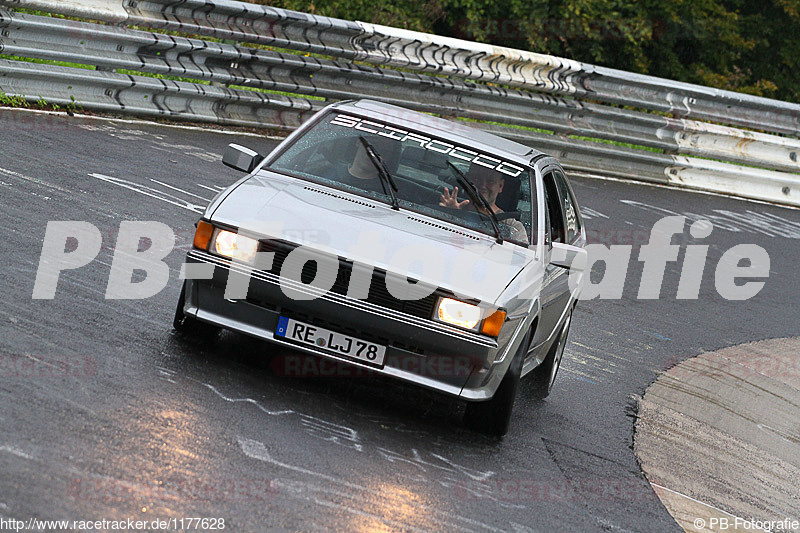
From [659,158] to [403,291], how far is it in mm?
13970

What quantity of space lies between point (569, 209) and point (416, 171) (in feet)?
5.46

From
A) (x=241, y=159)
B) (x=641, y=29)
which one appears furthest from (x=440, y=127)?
(x=641, y=29)

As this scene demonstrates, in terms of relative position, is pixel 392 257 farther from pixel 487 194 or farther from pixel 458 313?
pixel 487 194

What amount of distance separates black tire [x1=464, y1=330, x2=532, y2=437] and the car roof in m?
1.54

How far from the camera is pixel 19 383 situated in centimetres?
550

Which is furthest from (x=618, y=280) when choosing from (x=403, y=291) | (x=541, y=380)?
(x=403, y=291)

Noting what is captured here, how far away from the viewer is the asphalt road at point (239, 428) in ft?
15.7

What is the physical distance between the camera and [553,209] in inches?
313

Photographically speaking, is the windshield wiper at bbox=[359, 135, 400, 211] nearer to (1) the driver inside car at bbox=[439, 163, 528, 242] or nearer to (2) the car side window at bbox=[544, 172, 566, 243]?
(1) the driver inside car at bbox=[439, 163, 528, 242]

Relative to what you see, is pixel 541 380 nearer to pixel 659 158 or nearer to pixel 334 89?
pixel 334 89

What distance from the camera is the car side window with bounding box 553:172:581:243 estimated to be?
8.33m

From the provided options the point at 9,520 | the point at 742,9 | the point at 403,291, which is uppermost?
the point at 742,9

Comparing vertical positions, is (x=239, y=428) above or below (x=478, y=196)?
below

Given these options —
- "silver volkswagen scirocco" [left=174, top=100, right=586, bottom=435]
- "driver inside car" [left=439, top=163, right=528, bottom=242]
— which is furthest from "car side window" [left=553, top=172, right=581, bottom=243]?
"driver inside car" [left=439, top=163, right=528, bottom=242]
